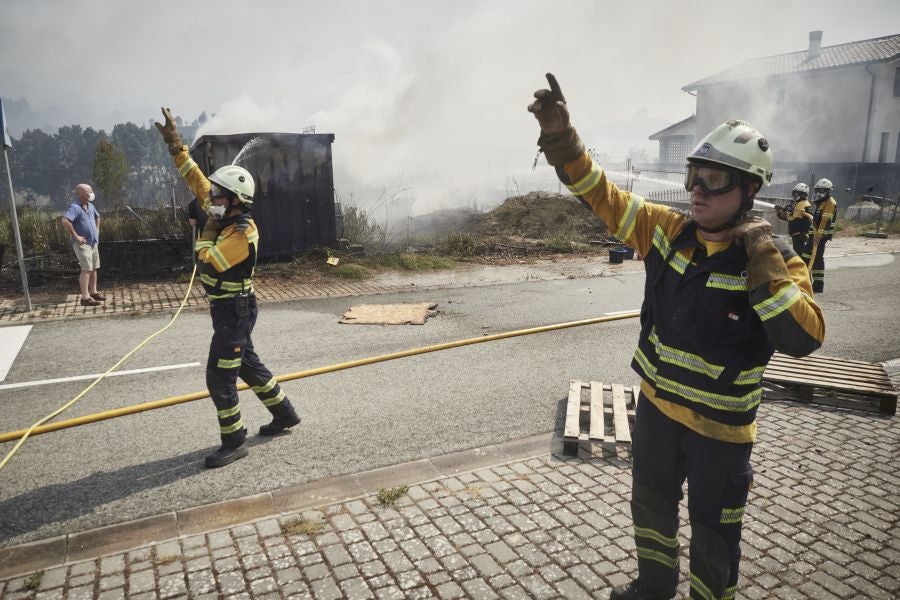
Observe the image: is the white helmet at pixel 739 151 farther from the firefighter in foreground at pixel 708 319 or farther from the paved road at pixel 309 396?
the paved road at pixel 309 396

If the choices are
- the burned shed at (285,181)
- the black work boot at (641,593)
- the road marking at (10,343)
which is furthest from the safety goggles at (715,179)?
the burned shed at (285,181)

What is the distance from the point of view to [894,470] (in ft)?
14.3

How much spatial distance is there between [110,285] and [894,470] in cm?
1179

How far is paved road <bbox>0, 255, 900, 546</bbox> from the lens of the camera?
414 cm

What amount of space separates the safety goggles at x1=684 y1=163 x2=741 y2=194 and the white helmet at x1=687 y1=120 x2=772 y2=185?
0.04 meters

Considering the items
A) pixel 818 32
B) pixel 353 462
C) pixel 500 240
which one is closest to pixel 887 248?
pixel 500 240

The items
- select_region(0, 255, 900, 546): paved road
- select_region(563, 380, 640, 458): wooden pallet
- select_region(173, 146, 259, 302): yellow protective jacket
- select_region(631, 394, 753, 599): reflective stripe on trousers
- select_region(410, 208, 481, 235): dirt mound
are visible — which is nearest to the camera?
select_region(631, 394, 753, 599): reflective stripe on trousers

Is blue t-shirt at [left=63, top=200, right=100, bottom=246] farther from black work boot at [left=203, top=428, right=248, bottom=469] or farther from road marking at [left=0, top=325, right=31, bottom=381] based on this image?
black work boot at [left=203, top=428, right=248, bottom=469]

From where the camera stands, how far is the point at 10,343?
298 inches

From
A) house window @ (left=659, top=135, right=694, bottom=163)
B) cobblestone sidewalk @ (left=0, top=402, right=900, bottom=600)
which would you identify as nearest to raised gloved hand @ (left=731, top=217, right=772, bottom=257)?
cobblestone sidewalk @ (left=0, top=402, right=900, bottom=600)

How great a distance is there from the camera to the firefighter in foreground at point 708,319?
231 cm

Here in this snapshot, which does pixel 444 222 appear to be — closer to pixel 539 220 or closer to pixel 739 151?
pixel 539 220

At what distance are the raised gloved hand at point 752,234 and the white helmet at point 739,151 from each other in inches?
9.3

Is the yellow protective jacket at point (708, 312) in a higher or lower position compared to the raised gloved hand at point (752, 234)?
lower
